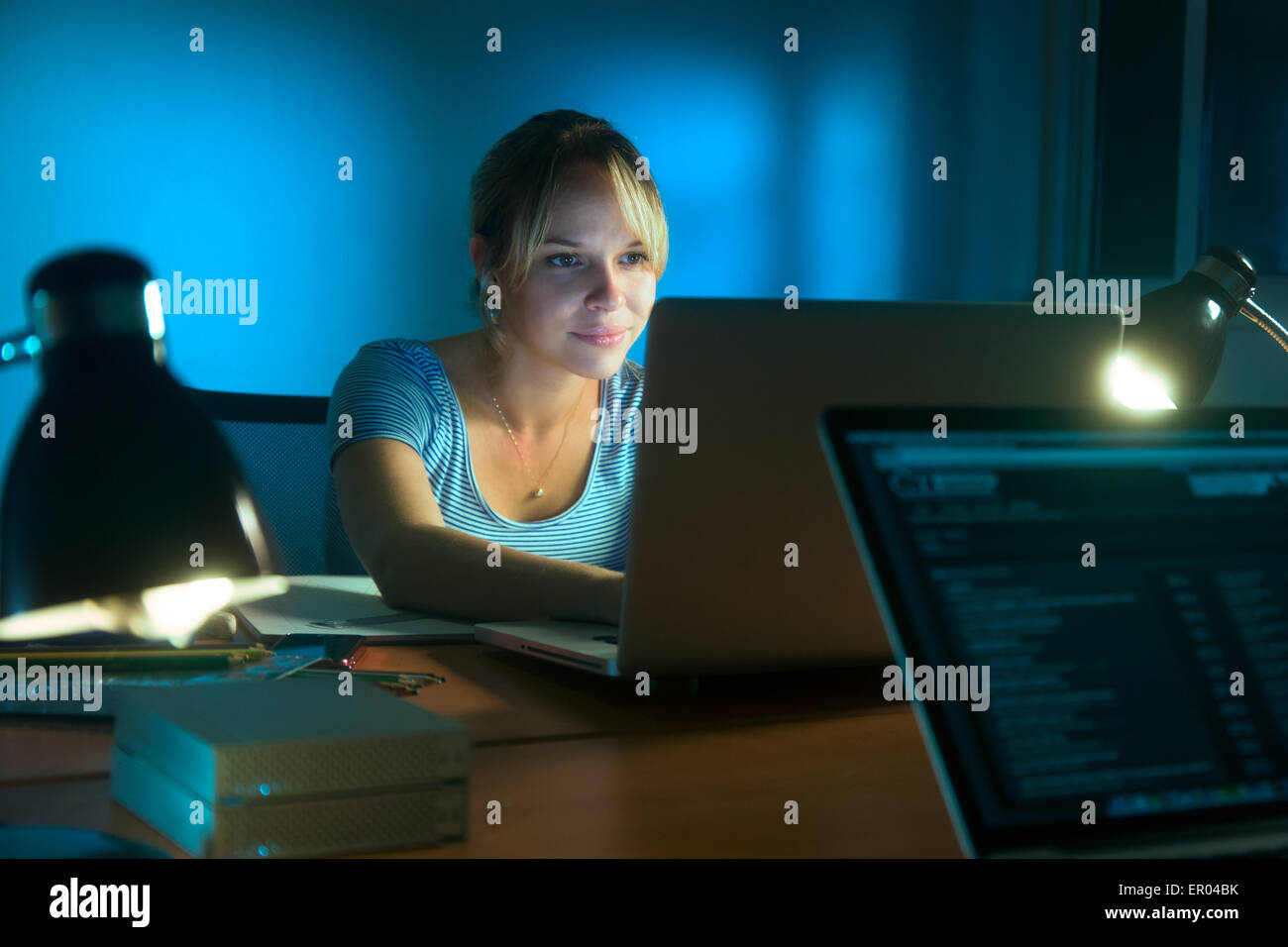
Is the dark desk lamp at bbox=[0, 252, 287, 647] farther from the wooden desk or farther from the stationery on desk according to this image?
the stationery on desk

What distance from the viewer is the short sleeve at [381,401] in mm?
1506

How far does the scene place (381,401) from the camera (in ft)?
5.08

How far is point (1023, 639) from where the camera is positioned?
53cm

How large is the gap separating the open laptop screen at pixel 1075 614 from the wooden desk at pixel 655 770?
9cm

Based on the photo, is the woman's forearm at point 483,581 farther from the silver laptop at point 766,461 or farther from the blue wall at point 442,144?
the blue wall at point 442,144

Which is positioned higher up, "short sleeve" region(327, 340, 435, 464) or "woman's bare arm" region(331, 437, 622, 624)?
"short sleeve" region(327, 340, 435, 464)

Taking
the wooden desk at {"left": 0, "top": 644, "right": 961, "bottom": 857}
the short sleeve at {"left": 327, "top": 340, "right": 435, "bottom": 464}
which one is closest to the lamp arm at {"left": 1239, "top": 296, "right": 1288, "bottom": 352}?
the wooden desk at {"left": 0, "top": 644, "right": 961, "bottom": 857}

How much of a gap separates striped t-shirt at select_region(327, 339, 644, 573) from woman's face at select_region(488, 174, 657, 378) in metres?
0.11

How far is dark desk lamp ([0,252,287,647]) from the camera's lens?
40cm

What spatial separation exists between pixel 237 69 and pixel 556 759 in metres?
2.36

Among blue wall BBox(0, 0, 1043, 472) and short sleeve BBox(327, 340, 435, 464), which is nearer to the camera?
short sleeve BBox(327, 340, 435, 464)

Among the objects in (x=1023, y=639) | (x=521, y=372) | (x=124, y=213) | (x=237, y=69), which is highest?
(x=237, y=69)
